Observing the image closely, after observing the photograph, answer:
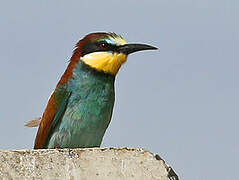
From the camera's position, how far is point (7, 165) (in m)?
2.67

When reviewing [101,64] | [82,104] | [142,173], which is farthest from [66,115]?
[142,173]

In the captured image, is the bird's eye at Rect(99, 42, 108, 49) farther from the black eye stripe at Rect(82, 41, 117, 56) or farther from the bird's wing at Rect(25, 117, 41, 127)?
the bird's wing at Rect(25, 117, 41, 127)

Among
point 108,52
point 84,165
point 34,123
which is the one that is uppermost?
point 84,165

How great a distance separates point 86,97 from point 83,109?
126 mm

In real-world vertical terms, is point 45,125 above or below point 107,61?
below

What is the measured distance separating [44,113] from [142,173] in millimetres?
3379

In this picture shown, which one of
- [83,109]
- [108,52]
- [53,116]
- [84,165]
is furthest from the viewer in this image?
[108,52]

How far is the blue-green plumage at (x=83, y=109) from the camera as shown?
5680 millimetres

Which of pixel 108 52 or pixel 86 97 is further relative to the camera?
pixel 108 52

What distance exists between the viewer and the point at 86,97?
18.9 ft

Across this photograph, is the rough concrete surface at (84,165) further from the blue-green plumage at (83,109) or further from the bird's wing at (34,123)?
the bird's wing at (34,123)

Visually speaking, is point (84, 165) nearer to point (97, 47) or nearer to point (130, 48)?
point (130, 48)

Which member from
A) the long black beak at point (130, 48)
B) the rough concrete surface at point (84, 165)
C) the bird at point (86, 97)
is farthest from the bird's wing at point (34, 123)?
the rough concrete surface at point (84, 165)

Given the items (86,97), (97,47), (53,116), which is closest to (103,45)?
(97,47)
